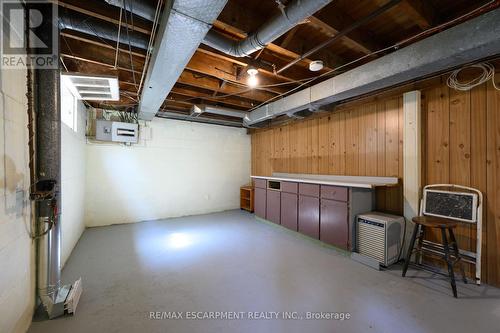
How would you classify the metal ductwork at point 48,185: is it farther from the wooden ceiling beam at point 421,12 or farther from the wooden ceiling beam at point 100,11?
the wooden ceiling beam at point 421,12

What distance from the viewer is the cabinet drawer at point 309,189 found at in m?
3.31

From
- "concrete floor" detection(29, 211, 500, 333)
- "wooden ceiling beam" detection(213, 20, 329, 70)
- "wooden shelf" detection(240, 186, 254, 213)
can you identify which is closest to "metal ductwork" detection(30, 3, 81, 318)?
"concrete floor" detection(29, 211, 500, 333)

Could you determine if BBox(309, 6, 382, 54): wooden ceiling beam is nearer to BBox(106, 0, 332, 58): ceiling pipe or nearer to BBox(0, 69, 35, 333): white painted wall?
BBox(106, 0, 332, 58): ceiling pipe

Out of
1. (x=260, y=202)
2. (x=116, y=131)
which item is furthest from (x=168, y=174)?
(x=260, y=202)

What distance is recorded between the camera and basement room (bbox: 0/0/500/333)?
1.58 meters

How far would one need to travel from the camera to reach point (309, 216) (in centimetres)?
343

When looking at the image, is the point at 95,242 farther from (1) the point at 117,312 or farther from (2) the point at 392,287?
(2) the point at 392,287

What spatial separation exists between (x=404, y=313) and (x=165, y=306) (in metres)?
1.99

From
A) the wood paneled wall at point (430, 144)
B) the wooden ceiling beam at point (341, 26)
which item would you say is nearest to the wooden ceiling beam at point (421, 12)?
the wooden ceiling beam at point (341, 26)

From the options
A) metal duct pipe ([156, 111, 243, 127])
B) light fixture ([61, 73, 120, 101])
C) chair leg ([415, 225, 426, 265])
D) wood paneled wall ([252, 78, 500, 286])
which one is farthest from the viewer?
metal duct pipe ([156, 111, 243, 127])

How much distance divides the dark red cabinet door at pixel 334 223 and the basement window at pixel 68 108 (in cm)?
363

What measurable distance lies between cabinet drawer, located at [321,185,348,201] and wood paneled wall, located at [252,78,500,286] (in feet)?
2.17

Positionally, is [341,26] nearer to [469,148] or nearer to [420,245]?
[469,148]

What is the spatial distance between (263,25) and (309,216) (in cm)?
271
